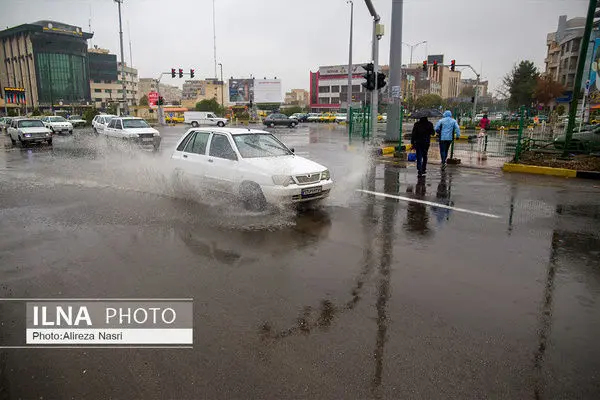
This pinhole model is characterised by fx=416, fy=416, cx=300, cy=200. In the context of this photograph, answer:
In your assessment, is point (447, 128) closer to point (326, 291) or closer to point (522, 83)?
point (326, 291)

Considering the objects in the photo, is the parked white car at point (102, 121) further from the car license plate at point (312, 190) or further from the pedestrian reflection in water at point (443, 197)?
the car license plate at point (312, 190)

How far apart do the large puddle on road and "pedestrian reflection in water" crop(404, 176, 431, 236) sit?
5.13ft

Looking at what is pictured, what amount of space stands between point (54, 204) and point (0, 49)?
161m

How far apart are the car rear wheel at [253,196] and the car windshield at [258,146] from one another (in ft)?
2.41

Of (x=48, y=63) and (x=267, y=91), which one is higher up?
(x=48, y=63)

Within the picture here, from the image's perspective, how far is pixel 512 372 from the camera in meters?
3.23

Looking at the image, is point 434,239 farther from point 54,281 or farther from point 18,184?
point 18,184

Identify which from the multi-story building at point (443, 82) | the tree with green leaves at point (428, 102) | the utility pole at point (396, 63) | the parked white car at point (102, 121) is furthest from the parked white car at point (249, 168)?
the multi-story building at point (443, 82)

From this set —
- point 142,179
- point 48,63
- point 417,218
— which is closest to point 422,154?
point 417,218

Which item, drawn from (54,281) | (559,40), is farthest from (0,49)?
(54,281)

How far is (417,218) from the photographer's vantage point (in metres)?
7.77

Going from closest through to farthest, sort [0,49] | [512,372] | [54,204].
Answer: [512,372] < [54,204] < [0,49]

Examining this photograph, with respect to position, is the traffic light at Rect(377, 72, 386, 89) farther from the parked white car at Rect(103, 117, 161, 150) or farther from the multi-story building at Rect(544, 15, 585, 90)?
the multi-story building at Rect(544, 15, 585, 90)

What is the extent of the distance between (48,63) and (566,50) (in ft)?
435
